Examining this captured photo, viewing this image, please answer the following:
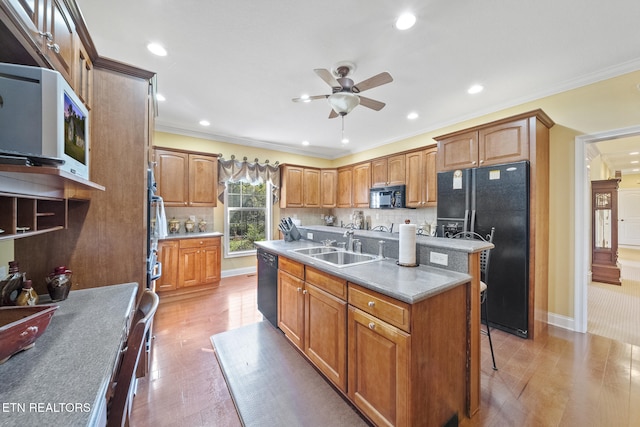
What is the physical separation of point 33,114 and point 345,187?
510 cm

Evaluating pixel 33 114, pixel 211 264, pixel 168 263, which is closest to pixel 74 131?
pixel 33 114

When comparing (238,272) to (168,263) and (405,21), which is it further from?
(405,21)

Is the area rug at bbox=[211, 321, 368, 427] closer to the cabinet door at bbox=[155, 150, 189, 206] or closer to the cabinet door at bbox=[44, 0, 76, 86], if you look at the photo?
the cabinet door at bbox=[44, 0, 76, 86]

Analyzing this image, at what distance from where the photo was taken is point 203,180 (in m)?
4.36

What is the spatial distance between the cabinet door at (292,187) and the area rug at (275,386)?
10.7 ft

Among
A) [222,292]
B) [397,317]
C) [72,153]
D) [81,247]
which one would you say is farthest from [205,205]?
[397,317]

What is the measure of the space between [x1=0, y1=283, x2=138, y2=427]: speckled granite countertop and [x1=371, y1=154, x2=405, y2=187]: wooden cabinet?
4271mm

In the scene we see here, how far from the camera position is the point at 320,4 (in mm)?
1751

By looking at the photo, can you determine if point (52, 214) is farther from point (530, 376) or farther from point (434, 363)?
point (530, 376)

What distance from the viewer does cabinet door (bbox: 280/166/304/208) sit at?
543 cm

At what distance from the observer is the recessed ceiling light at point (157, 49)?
219 centimetres

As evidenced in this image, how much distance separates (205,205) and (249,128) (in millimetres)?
1598

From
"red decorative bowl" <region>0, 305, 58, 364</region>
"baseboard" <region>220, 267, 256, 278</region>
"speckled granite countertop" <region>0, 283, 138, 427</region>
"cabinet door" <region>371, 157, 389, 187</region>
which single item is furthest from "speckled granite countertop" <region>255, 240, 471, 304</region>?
"baseboard" <region>220, 267, 256, 278</region>

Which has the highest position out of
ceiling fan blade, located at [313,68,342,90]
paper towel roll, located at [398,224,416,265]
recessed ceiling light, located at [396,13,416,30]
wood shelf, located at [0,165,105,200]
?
recessed ceiling light, located at [396,13,416,30]
